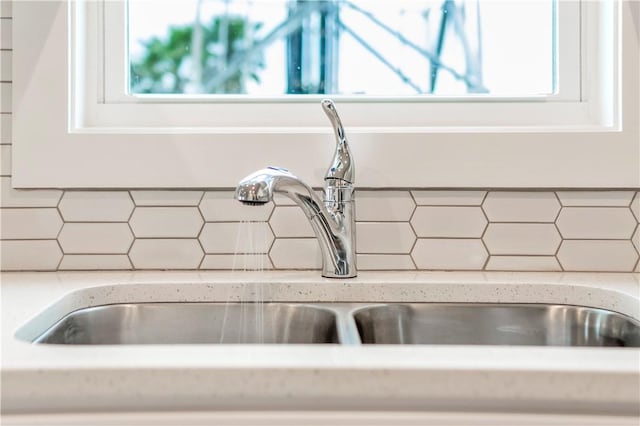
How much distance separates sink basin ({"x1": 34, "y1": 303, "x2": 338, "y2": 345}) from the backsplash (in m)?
0.14

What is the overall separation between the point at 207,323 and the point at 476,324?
42cm

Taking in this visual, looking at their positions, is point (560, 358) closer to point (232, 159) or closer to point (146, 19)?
point (232, 159)

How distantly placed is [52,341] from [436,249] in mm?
639

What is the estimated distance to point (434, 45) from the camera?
1.22m

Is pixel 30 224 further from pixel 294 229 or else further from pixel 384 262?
pixel 384 262

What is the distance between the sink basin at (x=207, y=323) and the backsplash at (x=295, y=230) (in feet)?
0.47

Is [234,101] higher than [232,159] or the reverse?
higher

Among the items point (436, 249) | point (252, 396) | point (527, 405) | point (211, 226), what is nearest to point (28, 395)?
point (252, 396)

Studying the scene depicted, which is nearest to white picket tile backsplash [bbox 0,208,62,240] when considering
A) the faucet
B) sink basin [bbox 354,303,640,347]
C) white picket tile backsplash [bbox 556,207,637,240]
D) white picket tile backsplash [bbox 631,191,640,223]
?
the faucet

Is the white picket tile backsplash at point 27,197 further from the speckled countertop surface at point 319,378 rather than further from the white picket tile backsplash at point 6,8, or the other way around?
the speckled countertop surface at point 319,378

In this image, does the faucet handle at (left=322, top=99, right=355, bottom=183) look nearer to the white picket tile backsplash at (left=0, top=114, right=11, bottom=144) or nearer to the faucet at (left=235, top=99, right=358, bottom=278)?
the faucet at (left=235, top=99, right=358, bottom=278)

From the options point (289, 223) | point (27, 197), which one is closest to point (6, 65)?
point (27, 197)

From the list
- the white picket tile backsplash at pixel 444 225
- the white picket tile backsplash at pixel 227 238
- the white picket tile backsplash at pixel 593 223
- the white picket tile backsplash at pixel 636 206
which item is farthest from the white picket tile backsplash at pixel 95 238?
the white picket tile backsplash at pixel 636 206

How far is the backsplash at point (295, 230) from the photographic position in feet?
3.51
